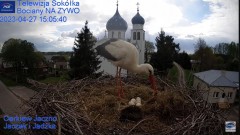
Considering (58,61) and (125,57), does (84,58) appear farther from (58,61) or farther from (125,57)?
(125,57)

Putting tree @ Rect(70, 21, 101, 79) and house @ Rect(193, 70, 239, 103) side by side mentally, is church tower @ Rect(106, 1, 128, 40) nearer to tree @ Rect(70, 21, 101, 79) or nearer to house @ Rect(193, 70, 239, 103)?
tree @ Rect(70, 21, 101, 79)

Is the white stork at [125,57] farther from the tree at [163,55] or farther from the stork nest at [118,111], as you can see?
the tree at [163,55]

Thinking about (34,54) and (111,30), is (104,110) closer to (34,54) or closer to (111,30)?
(34,54)

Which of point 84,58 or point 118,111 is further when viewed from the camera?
point 84,58

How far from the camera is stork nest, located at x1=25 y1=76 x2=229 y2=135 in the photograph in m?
1.28

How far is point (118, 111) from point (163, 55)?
8.43 ft

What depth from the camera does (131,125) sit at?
4.58 feet

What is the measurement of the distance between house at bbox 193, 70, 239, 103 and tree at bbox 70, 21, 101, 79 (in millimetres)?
1780

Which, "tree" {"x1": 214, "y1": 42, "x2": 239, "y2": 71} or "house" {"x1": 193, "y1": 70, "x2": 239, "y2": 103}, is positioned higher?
"tree" {"x1": 214, "y1": 42, "x2": 239, "y2": 71}

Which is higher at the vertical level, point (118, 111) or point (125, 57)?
point (125, 57)

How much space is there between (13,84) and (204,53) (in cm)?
147

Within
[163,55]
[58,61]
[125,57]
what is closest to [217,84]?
[125,57]

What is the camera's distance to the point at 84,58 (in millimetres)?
4586

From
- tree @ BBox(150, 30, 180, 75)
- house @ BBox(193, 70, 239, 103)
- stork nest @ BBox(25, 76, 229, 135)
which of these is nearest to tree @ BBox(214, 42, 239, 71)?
house @ BBox(193, 70, 239, 103)
